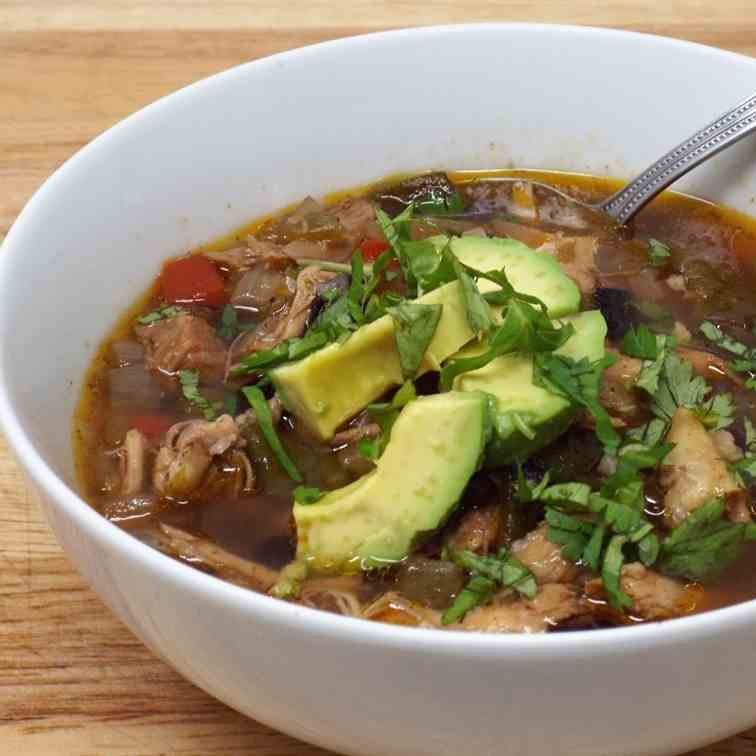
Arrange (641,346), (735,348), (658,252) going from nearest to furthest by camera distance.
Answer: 1. (641,346)
2. (735,348)
3. (658,252)

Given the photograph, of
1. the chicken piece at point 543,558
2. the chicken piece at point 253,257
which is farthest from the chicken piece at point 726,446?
the chicken piece at point 253,257

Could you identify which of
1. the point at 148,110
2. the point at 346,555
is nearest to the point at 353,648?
the point at 346,555

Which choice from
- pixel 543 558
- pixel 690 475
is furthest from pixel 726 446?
pixel 543 558

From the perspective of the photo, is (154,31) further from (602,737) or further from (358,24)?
(602,737)

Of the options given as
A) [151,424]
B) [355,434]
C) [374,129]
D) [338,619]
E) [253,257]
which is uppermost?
[338,619]

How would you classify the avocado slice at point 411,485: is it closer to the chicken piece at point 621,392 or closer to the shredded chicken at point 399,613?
the shredded chicken at point 399,613

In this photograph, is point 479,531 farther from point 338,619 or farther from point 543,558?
point 338,619

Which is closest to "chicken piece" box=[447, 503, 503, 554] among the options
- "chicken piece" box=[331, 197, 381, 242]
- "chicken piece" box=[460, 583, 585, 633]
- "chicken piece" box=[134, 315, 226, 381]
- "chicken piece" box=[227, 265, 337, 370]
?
"chicken piece" box=[460, 583, 585, 633]
